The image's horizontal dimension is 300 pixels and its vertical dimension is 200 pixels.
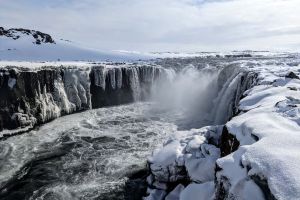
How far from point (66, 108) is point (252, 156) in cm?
2600

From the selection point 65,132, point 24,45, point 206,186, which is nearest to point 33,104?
point 65,132

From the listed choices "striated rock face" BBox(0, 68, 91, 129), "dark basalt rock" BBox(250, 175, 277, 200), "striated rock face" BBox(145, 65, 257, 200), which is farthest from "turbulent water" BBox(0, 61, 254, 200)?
"dark basalt rock" BBox(250, 175, 277, 200)

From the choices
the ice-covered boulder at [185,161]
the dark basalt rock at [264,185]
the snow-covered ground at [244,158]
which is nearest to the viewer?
the dark basalt rock at [264,185]

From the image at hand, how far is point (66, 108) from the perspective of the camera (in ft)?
104

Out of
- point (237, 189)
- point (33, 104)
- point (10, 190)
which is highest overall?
point (237, 189)

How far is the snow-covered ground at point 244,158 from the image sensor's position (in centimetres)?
663

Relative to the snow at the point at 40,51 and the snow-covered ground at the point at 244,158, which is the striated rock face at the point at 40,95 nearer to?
the snow-covered ground at the point at 244,158

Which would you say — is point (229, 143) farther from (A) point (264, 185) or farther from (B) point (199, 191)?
(A) point (264, 185)

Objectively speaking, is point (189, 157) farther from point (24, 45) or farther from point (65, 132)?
point (24, 45)

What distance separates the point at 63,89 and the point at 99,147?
38.5 feet

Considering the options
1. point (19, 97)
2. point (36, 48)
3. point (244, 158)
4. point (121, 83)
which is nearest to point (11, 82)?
point (19, 97)

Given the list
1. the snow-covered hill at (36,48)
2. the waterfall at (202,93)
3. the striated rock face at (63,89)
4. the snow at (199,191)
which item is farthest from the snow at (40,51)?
the snow at (199,191)

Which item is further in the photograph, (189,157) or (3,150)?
(3,150)

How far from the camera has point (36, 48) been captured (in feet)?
233
